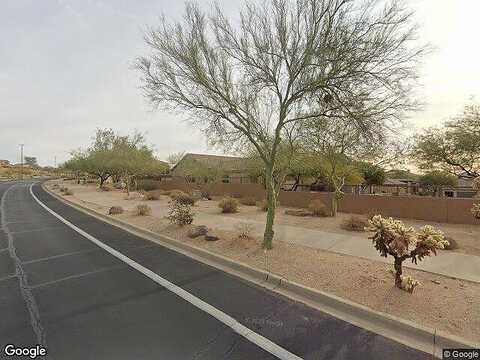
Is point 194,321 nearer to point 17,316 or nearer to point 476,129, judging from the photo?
point 17,316

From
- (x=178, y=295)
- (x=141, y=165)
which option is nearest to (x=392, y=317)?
(x=178, y=295)

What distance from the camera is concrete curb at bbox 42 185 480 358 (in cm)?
423

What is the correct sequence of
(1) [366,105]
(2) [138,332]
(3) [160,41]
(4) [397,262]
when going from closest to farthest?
(2) [138,332], (4) [397,262], (1) [366,105], (3) [160,41]

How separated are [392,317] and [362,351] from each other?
0.99 meters

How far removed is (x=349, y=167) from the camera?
16.5 m

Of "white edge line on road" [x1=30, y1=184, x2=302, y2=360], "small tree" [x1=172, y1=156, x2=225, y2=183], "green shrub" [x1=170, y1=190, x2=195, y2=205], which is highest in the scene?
"small tree" [x1=172, y1=156, x2=225, y2=183]

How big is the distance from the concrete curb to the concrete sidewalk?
2804 millimetres

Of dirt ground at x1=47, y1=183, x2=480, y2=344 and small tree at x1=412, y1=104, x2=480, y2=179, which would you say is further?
small tree at x1=412, y1=104, x2=480, y2=179

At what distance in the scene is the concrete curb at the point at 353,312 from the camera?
4.23 meters

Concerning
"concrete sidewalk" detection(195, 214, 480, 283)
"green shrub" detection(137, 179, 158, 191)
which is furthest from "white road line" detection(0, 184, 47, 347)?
"green shrub" detection(137, 179, 158, 191)

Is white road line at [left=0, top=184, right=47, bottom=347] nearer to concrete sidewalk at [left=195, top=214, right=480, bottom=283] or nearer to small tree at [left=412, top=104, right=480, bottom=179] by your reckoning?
concrete sidewalk at [left=195, top=214, right=480, bottom=283]

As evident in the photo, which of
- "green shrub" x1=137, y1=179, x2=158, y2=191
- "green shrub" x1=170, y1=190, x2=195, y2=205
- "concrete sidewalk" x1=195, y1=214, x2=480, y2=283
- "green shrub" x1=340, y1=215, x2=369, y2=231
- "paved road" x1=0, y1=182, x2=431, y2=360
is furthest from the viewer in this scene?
"green shrub" x1=137, y1=179, x2=158, y2=191

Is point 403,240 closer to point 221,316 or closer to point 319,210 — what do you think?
point 221,316

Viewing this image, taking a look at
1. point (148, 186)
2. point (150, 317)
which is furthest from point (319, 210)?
point (148, 186)
